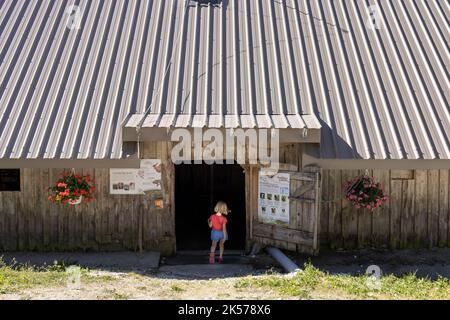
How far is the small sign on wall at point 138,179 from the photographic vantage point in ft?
36.9

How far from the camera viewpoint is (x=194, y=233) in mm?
13930

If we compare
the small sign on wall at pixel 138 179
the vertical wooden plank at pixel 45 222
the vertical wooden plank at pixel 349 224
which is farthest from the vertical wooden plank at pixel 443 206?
the vertical wooden plank at pixel 45 222

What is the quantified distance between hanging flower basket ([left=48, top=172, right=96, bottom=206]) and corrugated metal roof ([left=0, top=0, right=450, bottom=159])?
84 centimetres

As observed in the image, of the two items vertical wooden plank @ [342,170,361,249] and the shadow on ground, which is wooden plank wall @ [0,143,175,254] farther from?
vertical wooden plank @ [342,170,361,249]

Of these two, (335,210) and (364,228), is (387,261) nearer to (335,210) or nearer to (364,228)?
(364,228)

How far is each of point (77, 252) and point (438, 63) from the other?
9.69 m

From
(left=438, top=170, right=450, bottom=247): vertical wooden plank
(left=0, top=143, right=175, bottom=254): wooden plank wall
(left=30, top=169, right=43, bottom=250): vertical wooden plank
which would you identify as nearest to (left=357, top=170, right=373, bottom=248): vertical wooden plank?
(left=438, top=170, right=450, bottom=247): vertical wooden plank

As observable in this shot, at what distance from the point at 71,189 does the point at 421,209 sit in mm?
7748

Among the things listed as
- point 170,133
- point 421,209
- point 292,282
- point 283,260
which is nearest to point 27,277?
point 170,133

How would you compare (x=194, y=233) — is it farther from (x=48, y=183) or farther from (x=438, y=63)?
(x=438, y=63)

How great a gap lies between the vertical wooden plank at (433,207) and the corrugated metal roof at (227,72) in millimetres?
1211

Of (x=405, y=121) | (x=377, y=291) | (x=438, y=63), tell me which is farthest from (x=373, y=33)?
(x=377, y=291)

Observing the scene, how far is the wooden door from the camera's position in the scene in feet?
35.2

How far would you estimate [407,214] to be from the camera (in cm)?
1166
